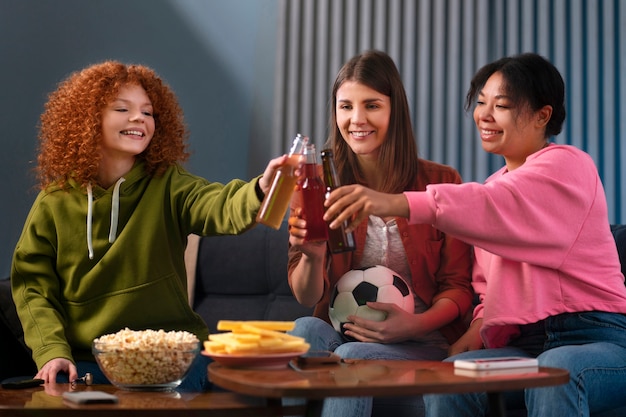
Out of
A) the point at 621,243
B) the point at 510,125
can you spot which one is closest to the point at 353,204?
the point at 510,125

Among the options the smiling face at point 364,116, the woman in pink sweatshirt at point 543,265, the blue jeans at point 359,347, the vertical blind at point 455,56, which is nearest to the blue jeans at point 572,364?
the woman in pink sweatshirt at point 543,265

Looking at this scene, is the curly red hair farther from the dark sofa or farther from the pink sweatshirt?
the pink sweatshirt

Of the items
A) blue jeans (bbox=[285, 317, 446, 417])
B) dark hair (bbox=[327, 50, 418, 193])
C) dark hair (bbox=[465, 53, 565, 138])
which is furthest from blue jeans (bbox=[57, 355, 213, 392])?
dark hair (bbox=[465, 53, 565, 138])

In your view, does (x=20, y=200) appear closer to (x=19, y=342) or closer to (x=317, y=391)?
(x=19, y=342)

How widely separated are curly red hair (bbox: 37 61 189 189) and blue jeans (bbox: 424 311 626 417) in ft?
2.79

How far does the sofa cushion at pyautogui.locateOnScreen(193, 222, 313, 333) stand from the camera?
254cm

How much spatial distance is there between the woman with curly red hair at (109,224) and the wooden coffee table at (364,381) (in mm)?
644

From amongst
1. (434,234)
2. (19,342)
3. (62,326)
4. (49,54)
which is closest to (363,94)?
(434,234)

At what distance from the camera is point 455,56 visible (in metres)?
3.71

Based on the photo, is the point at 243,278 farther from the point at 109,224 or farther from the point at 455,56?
the point at 455,56

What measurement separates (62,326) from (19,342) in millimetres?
360

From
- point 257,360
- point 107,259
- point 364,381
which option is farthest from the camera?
point 107,259

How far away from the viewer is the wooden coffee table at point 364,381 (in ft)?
3.63

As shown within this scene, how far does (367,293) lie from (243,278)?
2.46 feet
